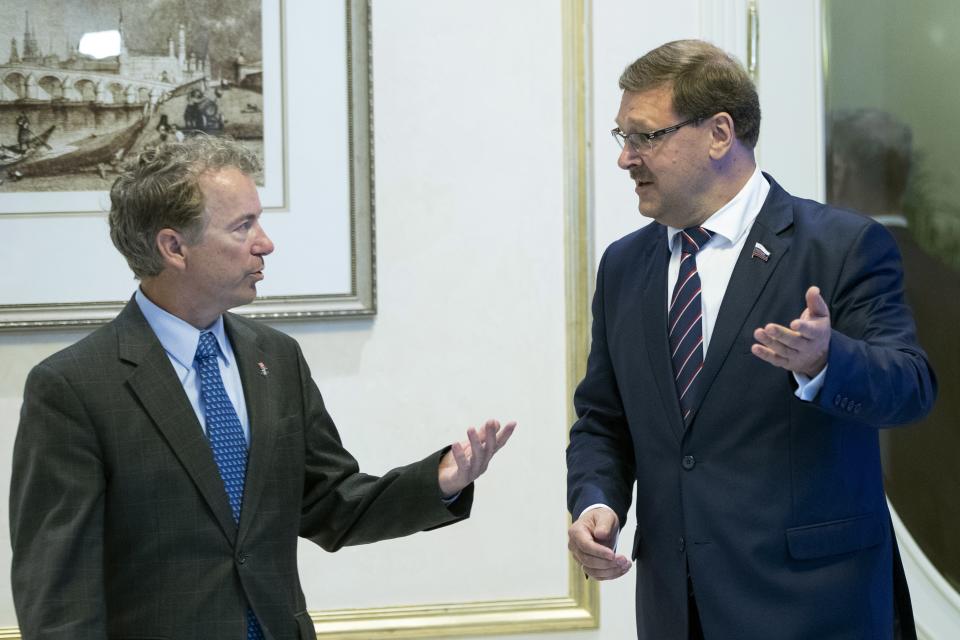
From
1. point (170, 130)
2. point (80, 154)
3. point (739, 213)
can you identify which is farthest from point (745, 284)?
point (80, 154)

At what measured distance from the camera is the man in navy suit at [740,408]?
2.02 m

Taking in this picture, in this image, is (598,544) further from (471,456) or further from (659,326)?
(659,326)

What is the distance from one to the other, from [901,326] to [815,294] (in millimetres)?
332

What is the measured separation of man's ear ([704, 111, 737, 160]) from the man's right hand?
0.75 meters


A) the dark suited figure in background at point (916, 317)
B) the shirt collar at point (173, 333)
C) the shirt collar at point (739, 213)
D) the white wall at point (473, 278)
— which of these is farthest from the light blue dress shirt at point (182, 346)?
the dark suited figure in background at point (916, 317)

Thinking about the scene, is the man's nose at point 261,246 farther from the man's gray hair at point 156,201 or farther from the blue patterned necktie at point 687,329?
the blue patterned necktie at point 687,329

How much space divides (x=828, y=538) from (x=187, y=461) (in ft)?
3.76

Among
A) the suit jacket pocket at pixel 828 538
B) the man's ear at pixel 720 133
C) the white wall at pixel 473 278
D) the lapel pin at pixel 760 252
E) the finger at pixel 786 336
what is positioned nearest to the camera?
the finger at pixel 786 336

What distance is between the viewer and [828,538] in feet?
6.61

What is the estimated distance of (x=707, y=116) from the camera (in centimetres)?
226

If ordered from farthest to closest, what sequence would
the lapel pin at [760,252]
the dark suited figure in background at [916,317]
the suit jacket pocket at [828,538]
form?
the dark suited figure in background at [916,317], the lapel pin at [760,252], the suit jacket pocket at [828,538]

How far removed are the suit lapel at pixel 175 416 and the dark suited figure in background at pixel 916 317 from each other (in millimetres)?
2214

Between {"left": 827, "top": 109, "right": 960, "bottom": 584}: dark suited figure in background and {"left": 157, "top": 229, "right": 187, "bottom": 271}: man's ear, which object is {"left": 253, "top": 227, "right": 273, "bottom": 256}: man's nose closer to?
{"left": 157, "top": 229, "right": 187, "bottom": 271}: man's ear

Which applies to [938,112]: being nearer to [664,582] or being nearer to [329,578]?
[664,582]
